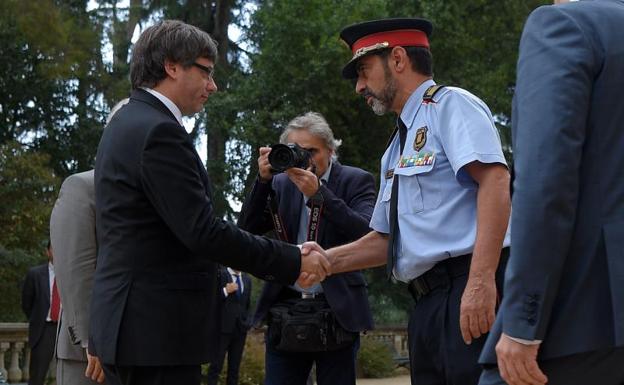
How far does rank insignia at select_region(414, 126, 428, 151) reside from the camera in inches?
176

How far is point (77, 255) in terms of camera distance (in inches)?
204

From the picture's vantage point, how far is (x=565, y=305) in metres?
2.99

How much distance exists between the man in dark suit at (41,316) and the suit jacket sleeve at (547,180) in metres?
9.93

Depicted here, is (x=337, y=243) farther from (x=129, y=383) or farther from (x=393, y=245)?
(x=129, y=383)

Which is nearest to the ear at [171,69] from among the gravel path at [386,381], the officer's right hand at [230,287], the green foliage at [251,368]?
the officer's right hand at [230,287]

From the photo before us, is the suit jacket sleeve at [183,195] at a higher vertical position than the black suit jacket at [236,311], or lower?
higher

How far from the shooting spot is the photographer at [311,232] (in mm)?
5742

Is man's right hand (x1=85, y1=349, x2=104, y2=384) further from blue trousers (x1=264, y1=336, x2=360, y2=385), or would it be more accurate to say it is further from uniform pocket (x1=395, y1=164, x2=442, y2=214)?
uniform pocket (x1=395, y1=164, x2=442, y2=214)

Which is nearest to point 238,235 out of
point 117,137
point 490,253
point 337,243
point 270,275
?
point 270,275

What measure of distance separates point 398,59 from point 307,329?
168 cm

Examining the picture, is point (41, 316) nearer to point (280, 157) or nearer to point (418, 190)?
point (280, 157)

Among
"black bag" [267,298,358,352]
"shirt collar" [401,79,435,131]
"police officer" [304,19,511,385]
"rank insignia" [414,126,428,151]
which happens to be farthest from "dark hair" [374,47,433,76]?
"black bag" [267,298,358,352]

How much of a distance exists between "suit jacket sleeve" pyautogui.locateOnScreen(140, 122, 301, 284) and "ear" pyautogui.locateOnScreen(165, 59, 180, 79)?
1.15ft

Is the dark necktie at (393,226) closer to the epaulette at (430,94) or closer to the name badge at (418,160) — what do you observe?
the name badge at (418,160)
